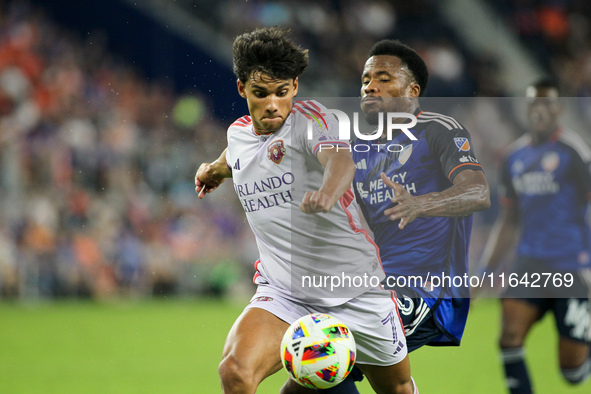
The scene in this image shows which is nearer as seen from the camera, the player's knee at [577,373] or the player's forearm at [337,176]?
the player's forearm at [337,176]

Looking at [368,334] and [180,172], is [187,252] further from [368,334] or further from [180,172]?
[368,334]

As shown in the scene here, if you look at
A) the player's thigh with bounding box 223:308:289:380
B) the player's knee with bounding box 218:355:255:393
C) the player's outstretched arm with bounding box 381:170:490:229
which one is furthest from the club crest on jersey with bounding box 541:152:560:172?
the player's knee with bounding box 218:355:255:393

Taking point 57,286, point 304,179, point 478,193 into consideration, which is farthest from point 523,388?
point 57,286

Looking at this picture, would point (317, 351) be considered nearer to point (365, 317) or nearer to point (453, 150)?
point (365, 317)

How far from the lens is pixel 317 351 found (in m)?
3.36

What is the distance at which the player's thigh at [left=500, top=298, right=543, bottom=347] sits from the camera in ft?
18.1

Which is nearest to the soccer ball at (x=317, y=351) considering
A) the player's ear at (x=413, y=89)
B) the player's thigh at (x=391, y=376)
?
the player's thigh at (x=391, y=376)

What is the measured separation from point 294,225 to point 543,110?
3101 mm

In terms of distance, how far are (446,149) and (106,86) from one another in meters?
13.2

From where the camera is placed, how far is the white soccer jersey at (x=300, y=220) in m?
3.53

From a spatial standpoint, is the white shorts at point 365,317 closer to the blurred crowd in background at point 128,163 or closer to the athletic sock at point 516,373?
the athletic sock at point 516,373

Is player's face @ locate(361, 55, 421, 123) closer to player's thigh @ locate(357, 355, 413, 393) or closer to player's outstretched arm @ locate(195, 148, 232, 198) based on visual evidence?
player's outstretched arm @ locate(195, 148, 232, 198)

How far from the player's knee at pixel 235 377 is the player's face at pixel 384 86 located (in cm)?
168

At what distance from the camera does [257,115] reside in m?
3.55
